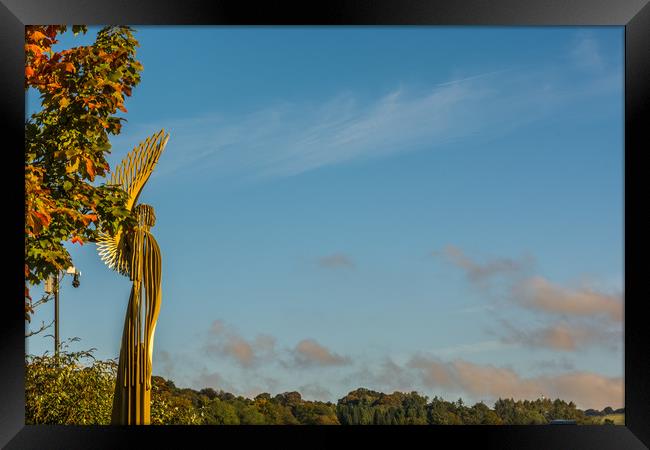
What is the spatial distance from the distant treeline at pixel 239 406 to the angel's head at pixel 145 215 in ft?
6.06

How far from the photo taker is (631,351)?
8.29 ft

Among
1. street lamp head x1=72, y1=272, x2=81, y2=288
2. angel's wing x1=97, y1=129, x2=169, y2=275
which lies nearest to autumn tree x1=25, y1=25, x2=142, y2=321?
angel's wing x1=97, y1=129, x2=169, y2=275

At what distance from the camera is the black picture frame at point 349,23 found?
2.44 meters

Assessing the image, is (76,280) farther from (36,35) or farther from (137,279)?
(36,35)

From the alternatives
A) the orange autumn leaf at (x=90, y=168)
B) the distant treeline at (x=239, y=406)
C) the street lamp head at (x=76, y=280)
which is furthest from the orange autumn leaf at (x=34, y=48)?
the street lamp head at (x=76, y=280)

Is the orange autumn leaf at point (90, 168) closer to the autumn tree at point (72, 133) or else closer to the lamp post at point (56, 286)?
the autumn tree at point (72, 133)

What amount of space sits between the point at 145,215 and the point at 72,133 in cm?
157

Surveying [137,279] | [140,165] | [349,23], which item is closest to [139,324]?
[137,279]

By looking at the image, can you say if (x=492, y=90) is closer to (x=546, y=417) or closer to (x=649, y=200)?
(x=546, y=417)

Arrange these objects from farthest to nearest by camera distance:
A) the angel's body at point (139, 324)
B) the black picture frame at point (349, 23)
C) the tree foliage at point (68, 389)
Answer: the tree foliage at point (68, 389)
the angel's body at point (139, 324)
the black picture frame at point (349, 23)

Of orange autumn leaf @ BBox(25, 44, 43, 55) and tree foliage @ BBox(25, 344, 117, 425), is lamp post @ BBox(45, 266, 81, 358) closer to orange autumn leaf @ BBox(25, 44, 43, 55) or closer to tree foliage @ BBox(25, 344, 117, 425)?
tree foliage @ BBox(25, 344, 117, 425)

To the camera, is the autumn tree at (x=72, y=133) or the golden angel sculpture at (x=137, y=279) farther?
the golden angel sculpture at (x=137, y=279)

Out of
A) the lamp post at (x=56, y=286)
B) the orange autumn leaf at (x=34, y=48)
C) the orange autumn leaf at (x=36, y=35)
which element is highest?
the orange autumn leaf at (x=36, y=35)

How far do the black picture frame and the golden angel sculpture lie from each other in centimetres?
442
